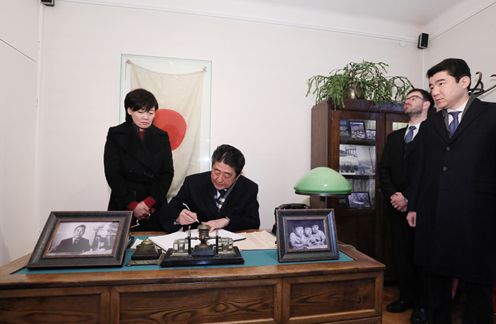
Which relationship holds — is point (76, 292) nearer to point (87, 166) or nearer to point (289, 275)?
point (289, 275)

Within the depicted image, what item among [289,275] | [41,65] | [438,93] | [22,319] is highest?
[41,65]

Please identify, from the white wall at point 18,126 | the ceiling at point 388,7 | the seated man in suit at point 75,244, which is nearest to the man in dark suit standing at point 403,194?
the ceiling at point 388,7

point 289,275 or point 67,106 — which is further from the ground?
point 67,106

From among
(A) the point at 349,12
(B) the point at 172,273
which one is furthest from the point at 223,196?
(A) the point at 349,12

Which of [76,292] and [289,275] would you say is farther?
[289,275]

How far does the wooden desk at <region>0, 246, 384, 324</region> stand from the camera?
0.95 metres

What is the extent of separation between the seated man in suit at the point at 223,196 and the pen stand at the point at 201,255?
0.52m

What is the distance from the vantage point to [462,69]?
5.48 feet

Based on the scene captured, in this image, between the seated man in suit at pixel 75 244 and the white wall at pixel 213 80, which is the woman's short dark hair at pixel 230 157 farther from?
the white wall at pixel 213 80

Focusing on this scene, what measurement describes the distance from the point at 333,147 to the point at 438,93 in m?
1.16

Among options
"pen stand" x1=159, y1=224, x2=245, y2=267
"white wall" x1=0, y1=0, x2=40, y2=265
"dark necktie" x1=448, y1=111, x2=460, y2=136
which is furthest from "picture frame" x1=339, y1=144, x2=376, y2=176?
"white wall" x1=0, y1=0, x2=40, y2=265

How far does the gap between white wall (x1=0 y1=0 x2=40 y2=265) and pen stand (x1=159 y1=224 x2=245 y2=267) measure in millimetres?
1911

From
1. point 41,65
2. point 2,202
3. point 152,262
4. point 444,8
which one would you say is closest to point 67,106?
point 41,65

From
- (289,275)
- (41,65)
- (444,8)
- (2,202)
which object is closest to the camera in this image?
(289,275)
